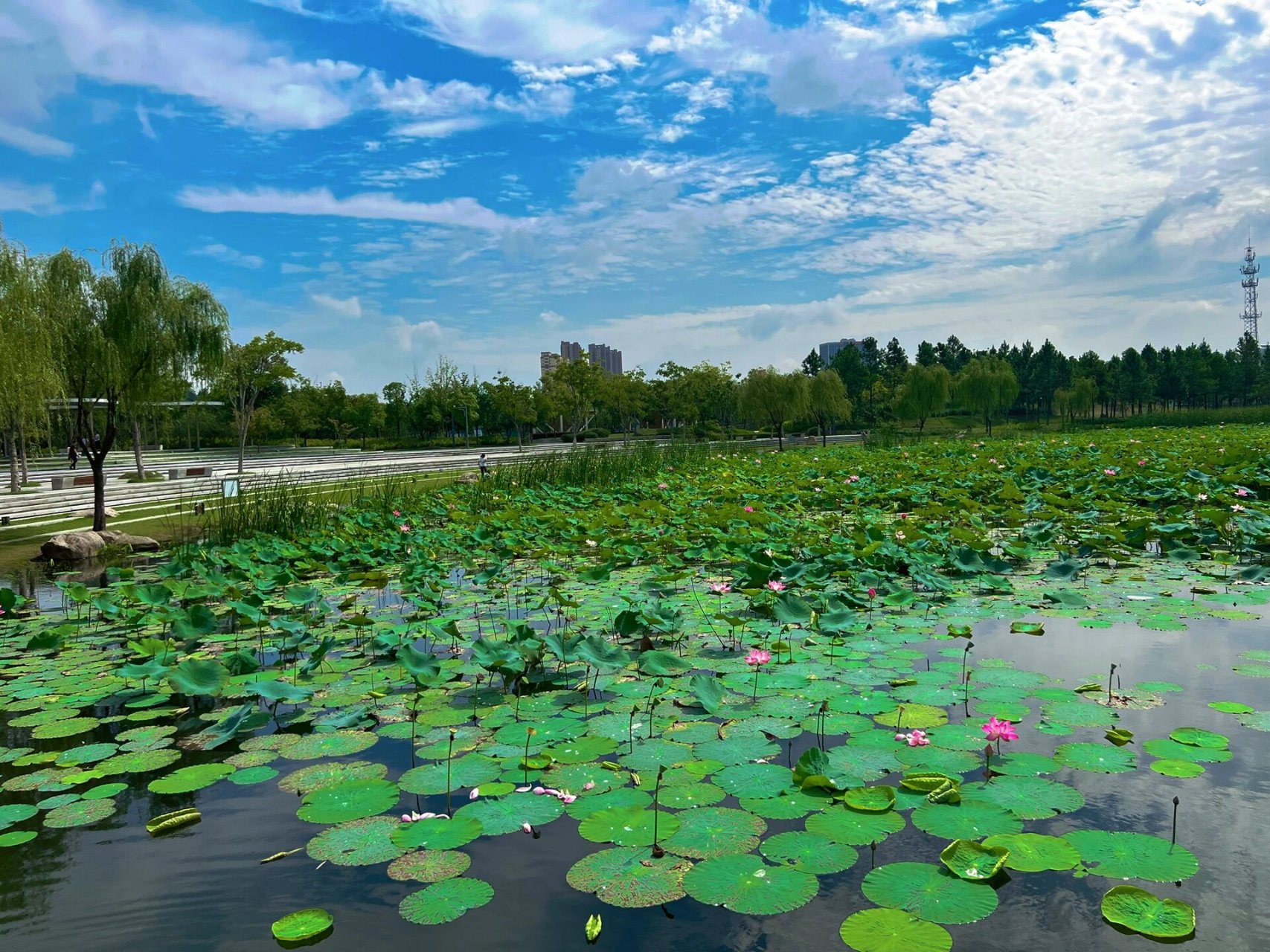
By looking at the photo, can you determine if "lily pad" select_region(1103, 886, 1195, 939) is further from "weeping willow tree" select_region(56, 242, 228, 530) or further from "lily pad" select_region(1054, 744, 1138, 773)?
"weeping willow tree" select_region(56, 242, 228, 530)

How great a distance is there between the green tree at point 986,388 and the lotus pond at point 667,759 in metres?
40.4

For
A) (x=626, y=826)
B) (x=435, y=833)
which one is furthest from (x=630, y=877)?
(x=435, y=833)

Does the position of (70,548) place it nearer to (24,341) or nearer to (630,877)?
(24,341)

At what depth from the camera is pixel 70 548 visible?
9070 millimetres

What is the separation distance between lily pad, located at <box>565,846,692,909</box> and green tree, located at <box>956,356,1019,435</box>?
142 ft

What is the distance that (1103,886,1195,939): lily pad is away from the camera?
1729 millimetres

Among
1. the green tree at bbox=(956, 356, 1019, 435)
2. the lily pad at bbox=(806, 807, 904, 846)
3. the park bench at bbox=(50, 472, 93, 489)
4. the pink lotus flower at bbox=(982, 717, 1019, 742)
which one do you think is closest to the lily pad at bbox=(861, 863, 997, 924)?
the lily pad at bbox=(806, 807, 904, 846)

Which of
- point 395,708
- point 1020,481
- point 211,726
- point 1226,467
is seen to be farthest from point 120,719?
point 1226,467

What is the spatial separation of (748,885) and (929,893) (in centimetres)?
45

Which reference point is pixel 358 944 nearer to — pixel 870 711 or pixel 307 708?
pixel 307 708

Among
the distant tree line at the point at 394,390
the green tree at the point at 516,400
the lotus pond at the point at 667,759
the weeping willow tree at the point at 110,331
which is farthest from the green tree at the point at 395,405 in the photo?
the lotus pond at the point at 667,759

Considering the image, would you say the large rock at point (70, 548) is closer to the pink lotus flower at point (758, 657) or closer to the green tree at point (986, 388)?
the pink lotus flower at point (758, 657)

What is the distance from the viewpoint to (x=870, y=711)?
3086mm

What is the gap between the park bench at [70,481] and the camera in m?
19.2
